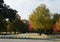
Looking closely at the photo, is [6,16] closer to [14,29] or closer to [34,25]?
[34,25]

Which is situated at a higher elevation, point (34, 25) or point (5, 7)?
point (5, 7)

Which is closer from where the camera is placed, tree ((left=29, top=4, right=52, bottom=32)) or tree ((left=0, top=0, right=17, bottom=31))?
tree ((left=0, top=0, right=17, bottom=31))

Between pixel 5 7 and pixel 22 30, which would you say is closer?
pixel 5 7

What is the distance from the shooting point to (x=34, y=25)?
3031 inches

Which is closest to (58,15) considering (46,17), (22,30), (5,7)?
(22,30)

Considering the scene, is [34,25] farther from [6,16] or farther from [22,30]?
[22,30]

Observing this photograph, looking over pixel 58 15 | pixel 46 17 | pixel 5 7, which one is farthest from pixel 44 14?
pixel 58 15

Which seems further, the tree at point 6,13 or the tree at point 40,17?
the tree at point 40,17

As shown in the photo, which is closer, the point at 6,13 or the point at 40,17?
the point at 6,13

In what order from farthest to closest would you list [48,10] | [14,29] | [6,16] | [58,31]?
[14,29] < [58,31] < [48,10] < [6,16]

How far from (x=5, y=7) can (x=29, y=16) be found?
53.8ft

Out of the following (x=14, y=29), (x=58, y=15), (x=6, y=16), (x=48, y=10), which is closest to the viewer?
(x=6, y=16)

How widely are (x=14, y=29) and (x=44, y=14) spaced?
3192 centimetres

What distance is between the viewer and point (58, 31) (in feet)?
314
